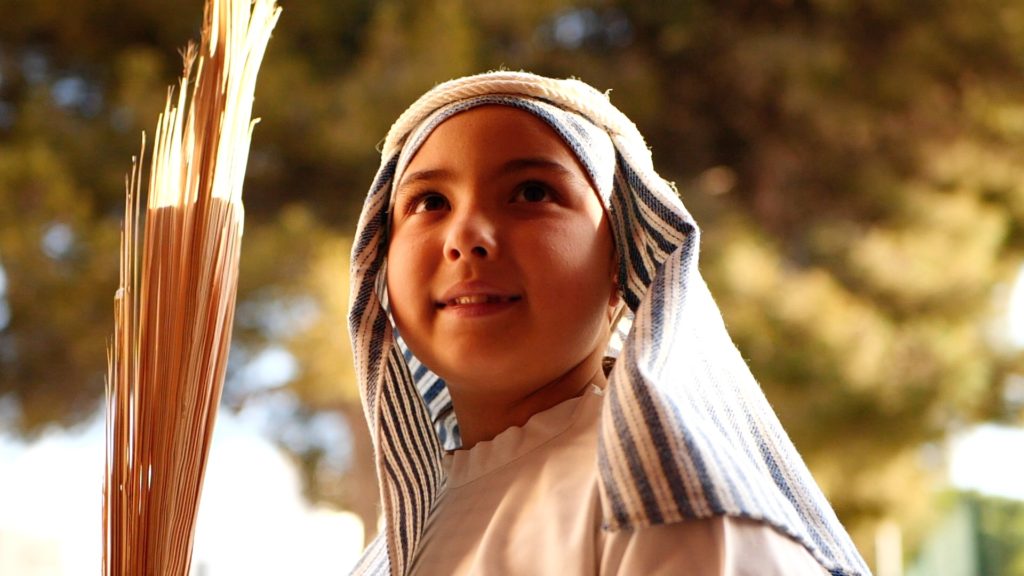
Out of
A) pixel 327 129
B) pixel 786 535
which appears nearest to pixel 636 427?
pixel 786 535

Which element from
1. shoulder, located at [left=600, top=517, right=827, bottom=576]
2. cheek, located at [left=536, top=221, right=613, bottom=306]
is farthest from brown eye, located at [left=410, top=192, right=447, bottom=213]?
shoulder, located at [left=600, top=517, right=827, bottom=576]

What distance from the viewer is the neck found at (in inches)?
34.9

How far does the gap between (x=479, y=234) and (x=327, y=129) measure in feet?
5.20

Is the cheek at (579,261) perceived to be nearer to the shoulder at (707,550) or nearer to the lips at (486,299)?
the lips at (486,299)

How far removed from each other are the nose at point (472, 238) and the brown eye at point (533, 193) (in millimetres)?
37

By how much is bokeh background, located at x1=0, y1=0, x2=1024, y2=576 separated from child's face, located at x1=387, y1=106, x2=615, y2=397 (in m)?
1.26

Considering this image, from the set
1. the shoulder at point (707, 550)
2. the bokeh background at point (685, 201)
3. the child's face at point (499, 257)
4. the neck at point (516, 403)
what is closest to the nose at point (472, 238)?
the child's face at point (499, 257)

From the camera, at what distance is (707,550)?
65 centimetres

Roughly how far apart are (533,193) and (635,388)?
22 cm

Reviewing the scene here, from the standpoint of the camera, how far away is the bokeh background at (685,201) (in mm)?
2213

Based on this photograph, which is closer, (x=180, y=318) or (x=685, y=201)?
(x=180, y=318)

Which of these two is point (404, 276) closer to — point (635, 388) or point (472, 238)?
Result: point (472, 238)

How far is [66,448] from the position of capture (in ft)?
7.43

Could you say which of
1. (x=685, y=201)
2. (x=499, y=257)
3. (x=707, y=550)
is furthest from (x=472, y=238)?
(x=685, y=201)
